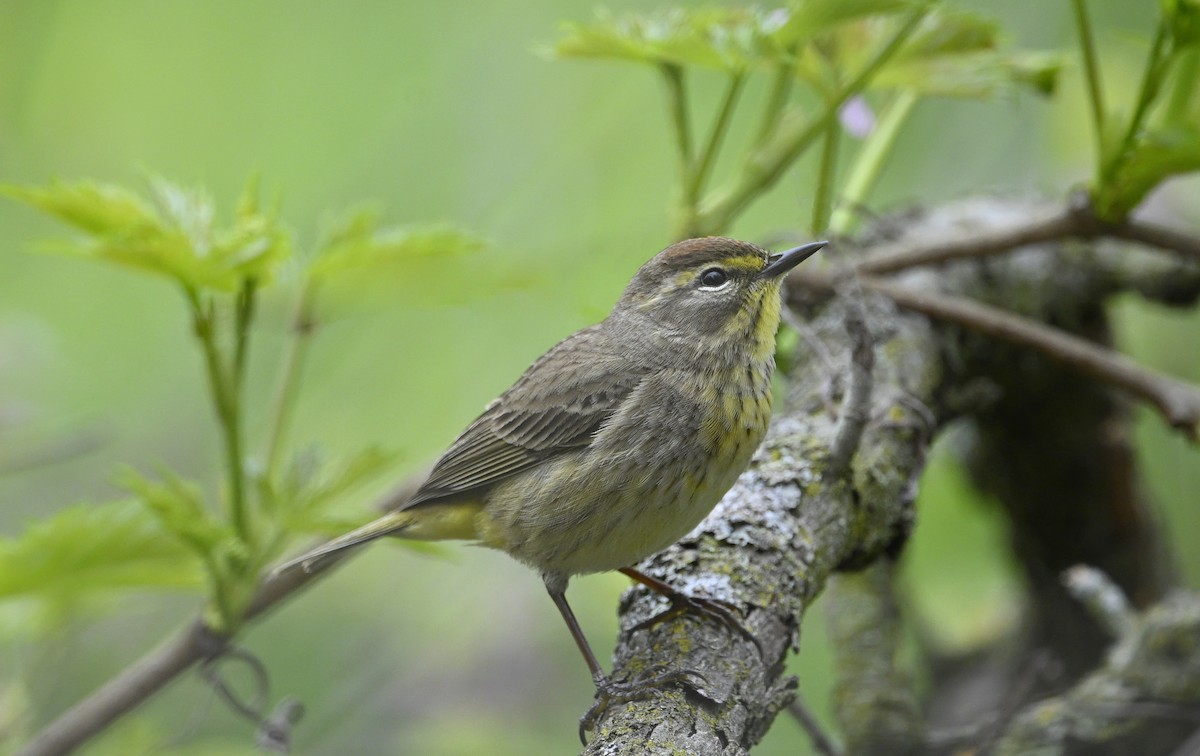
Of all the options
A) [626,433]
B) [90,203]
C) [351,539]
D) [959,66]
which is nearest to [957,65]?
[959,66]

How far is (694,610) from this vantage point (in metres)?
2.22

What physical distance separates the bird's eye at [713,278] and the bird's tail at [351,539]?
104cm

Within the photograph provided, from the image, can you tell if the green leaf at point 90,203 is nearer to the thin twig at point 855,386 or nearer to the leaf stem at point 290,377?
the leaf stem at point 290,377

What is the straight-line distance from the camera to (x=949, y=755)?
9.04 ft

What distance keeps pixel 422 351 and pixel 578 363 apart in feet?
4.75

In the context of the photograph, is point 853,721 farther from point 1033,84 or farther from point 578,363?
point 1033,84

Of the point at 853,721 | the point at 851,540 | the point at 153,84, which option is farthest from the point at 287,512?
the point at 153,84

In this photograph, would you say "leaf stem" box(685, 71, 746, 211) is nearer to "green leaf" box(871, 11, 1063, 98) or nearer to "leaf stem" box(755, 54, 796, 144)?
"leaf stem" box(755, 54, 796, 144)

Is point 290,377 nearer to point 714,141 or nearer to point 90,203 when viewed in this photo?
point 90,203

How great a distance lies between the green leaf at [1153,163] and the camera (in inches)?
96.0

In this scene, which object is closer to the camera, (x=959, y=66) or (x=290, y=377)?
(x=290, y=377)

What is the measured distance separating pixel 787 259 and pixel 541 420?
79 centimetres

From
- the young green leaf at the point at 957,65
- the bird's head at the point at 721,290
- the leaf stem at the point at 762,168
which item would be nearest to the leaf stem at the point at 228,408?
the bird's head at the point at 721,290

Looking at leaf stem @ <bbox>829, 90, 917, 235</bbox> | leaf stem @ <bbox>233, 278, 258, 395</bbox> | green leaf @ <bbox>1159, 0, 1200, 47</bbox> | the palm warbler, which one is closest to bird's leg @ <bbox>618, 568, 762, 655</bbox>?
the palm warbler
